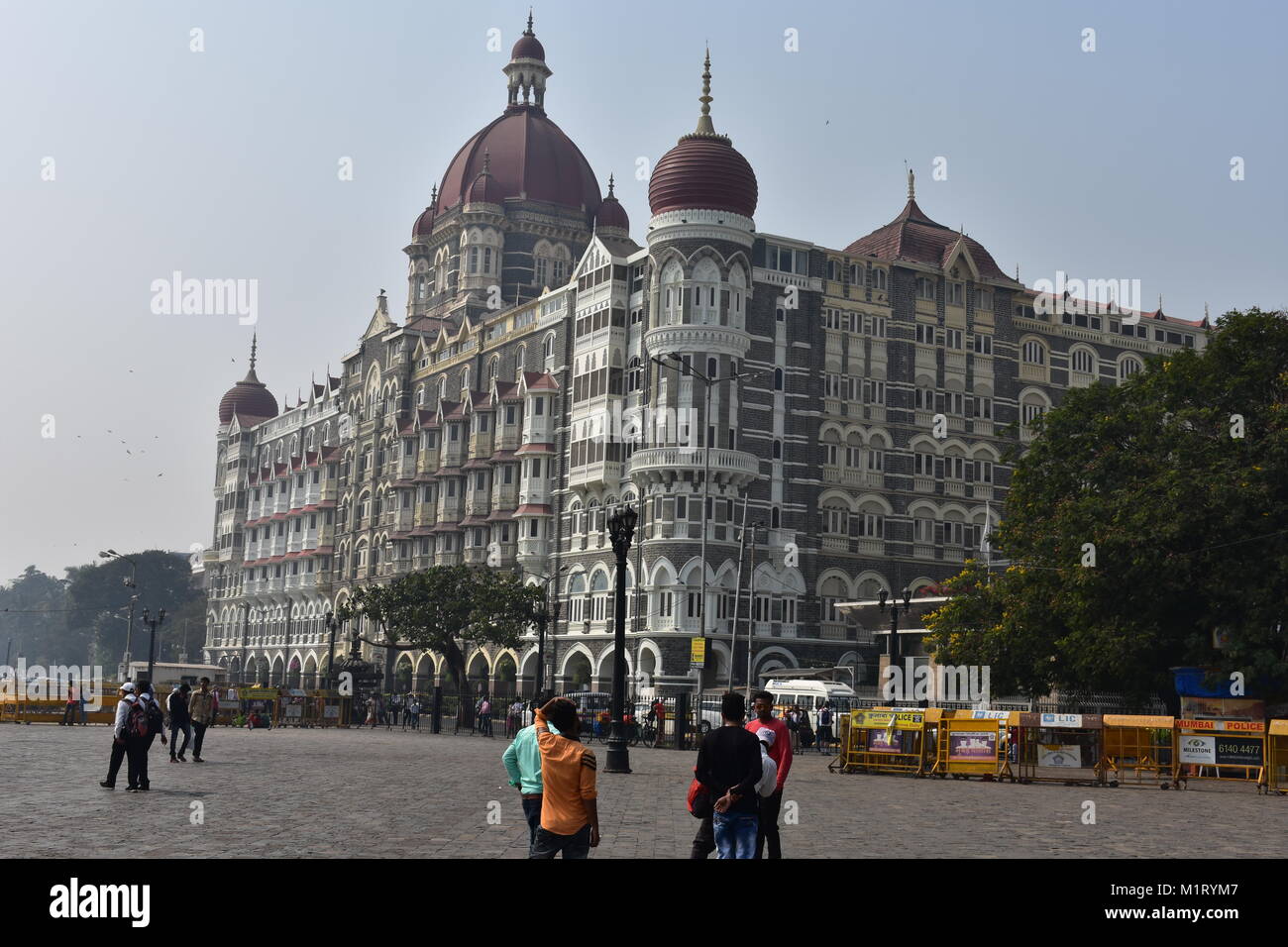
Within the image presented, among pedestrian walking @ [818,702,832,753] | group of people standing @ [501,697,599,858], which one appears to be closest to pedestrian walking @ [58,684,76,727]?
pedestrian walking @ [818,702,832,753]

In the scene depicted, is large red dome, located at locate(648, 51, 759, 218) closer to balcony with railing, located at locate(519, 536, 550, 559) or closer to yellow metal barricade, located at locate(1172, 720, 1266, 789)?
balcony with railing, located at locate(519, 536, 550, 559)

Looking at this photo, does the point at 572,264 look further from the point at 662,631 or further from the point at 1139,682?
the point at 1139,682

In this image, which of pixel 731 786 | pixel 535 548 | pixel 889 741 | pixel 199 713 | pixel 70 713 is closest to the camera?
pixel 731 786

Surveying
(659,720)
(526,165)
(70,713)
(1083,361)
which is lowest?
(70,713)

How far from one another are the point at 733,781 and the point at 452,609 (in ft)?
163

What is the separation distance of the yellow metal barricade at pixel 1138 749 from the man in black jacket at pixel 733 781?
19.6 meters

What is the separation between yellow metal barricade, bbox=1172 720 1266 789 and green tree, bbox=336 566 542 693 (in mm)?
33143

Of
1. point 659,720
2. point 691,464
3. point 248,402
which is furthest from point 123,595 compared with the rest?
point 659,720

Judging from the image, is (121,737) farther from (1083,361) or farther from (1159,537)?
(1083,361)

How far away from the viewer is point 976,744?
29.5m

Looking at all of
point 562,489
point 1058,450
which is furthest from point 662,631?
point 1058,450

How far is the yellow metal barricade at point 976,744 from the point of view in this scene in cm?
2917

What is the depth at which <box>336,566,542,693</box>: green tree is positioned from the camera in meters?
59.0

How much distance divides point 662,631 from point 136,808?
42940 millimetres
